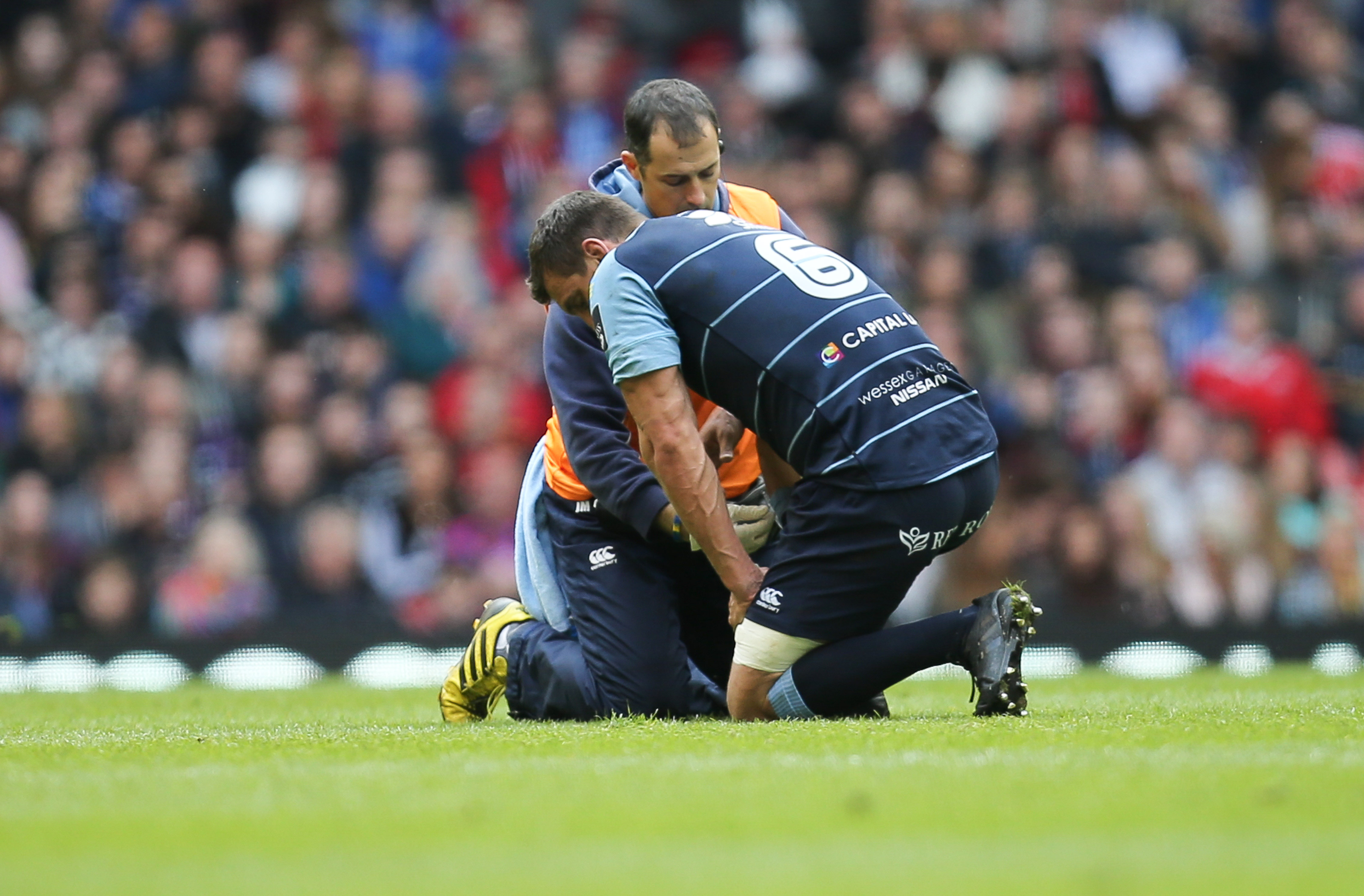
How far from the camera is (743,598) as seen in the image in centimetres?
481

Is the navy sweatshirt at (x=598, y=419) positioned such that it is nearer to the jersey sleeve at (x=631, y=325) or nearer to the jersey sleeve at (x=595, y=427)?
the jersey sleeve at (x=595, y=427)

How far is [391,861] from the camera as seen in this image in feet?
8.75

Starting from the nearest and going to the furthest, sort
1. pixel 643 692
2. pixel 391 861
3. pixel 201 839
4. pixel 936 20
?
pixel 391 861 → pixel 201 839 → pixel 643 692 → pixel 936 20

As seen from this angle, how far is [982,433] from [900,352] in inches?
12.8

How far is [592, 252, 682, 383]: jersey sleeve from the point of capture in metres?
4.60

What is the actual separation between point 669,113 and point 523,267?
17.8 ft

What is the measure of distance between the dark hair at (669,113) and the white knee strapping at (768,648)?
1.46 m

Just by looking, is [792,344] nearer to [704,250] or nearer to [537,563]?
[704,250]

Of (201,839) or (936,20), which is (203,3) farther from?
(201,839)

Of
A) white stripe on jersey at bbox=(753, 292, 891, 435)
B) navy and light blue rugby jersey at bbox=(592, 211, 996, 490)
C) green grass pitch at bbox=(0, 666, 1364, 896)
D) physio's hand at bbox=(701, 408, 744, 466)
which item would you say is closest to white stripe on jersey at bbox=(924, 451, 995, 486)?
navy and light blue rugby jersey at bbox=(592, 211, 996, 490)

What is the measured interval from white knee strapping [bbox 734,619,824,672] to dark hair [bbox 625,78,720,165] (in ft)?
4.80

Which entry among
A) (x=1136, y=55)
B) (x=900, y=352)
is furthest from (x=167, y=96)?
(x=900, y=352)

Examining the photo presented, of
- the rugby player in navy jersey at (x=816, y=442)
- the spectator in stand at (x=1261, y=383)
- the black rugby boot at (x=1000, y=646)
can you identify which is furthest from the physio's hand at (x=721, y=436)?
the spectator in stand at (x=1261, y=383)

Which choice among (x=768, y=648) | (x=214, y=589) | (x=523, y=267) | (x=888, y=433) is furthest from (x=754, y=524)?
(x=523, y=267)
